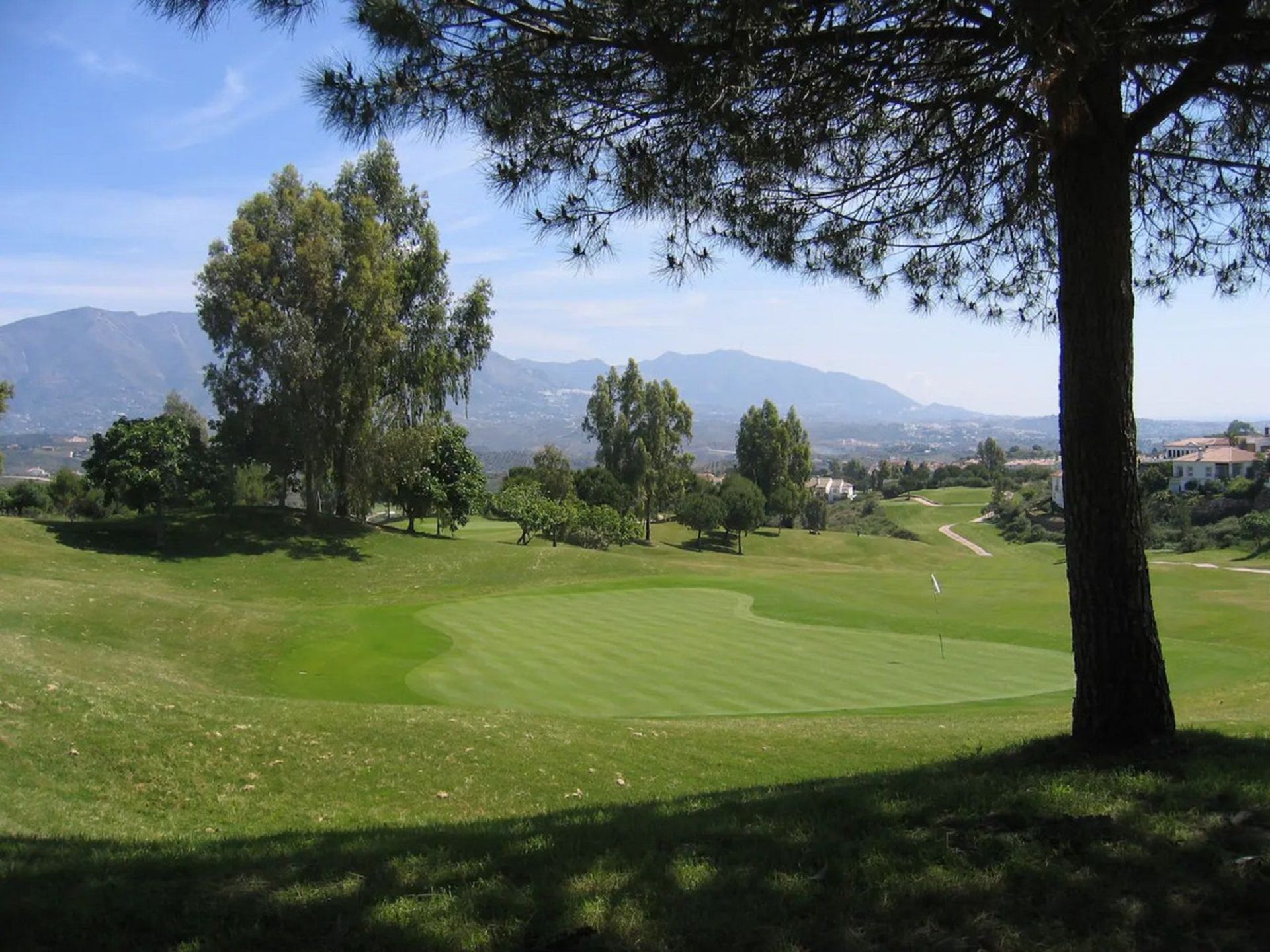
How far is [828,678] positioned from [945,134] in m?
10.5

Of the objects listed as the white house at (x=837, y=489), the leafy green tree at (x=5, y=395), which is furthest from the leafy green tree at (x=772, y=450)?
the white house at (x=837, y=489)

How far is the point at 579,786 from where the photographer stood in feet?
27.1

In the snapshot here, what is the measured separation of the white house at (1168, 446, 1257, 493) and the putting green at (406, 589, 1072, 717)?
70.0 m

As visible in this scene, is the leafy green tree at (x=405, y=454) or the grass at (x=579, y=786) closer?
the grass at (x=579, y=786)

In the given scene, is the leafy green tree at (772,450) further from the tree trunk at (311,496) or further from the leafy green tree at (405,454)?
the tree trunk at (311,496)

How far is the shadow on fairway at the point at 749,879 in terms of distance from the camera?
337 cm

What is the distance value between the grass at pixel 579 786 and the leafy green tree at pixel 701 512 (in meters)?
33.4

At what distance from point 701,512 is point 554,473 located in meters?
11.2

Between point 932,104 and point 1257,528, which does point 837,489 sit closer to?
point 1257,528

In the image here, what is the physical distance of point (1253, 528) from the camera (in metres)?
50.6

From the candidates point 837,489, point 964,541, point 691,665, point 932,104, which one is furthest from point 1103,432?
point 837,489

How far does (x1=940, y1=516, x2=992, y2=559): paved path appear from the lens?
66562 mm

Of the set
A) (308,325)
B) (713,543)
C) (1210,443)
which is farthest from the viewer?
(1210,443)

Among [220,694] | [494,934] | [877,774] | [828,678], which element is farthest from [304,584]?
[494,934]
